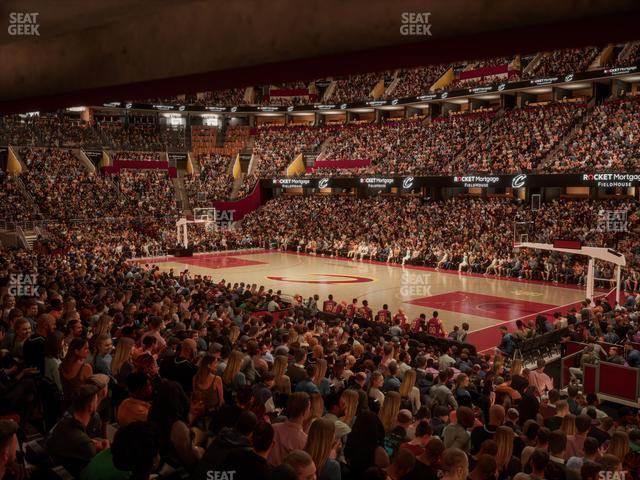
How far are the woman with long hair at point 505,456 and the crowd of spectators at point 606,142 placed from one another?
80.5 feet

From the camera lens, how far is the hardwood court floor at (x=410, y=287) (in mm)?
19469

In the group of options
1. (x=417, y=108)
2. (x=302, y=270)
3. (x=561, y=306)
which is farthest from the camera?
(x=417, y=108)

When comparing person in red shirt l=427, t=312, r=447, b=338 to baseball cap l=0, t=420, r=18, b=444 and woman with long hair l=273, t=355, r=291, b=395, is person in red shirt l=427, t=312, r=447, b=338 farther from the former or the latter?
baseball cap l=0, t=420, r=18, b=444

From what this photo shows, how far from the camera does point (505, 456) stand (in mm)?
5270

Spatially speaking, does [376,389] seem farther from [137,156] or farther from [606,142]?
[137,156]

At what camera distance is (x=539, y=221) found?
2934 centimetres

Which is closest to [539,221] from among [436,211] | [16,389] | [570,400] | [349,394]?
[436,211]

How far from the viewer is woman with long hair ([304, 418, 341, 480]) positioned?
4.05 meters

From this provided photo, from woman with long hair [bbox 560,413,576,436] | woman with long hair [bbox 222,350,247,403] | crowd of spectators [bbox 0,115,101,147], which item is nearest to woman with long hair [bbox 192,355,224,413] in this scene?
woman with long hair [bbox 222,350,247,403]

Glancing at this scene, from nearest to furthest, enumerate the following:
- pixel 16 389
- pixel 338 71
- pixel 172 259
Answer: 1. pixel 338 71
2. pixel 16 389
3. pixel 172 259

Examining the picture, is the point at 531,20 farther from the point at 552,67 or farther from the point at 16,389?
the point at 552,67

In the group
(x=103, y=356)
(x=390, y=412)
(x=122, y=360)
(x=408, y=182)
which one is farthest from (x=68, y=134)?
(x=390, y=412)

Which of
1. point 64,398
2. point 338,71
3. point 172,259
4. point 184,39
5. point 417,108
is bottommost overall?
point 172,259

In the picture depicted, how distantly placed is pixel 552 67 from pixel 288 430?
36562mm
